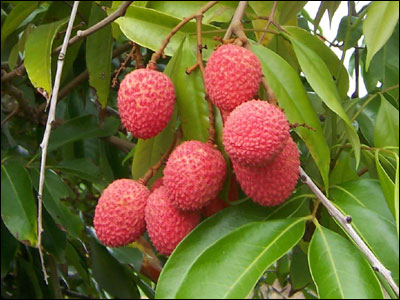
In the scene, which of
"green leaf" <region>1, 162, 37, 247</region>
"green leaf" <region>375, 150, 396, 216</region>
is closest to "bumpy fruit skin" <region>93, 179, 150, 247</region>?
"green leaf" <region>375, 150, 396, 216</region>

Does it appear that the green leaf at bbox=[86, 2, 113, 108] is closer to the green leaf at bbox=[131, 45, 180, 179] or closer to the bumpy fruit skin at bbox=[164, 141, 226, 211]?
the green leaf at bbox=[131, 45, 180, 179]

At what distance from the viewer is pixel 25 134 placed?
1.64m

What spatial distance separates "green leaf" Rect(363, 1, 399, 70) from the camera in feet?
1.59

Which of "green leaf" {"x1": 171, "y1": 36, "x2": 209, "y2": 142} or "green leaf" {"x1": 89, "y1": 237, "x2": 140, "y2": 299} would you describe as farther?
"green leaf" {"x1": 89, "y1": 237, "x2": 140, "y2": 299}

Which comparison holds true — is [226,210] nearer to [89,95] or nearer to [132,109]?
[132,109]

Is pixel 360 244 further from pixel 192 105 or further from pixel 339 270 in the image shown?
pixel 192 105

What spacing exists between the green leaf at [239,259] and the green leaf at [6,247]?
0.81 metres

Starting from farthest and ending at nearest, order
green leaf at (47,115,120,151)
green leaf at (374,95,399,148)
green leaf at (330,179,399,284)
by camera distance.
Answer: green leaf at (47,115,120,151) < green leaf at (374,95,399,148) < green leaf at (330,179,399,284)

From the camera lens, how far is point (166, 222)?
643mm

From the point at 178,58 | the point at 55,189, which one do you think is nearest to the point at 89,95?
the point at 55,189

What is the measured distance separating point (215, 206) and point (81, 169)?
655mm

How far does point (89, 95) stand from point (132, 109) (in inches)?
33.1

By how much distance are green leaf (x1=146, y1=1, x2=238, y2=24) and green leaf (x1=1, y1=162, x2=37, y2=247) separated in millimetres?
430

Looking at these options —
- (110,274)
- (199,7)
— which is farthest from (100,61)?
(110,274)
